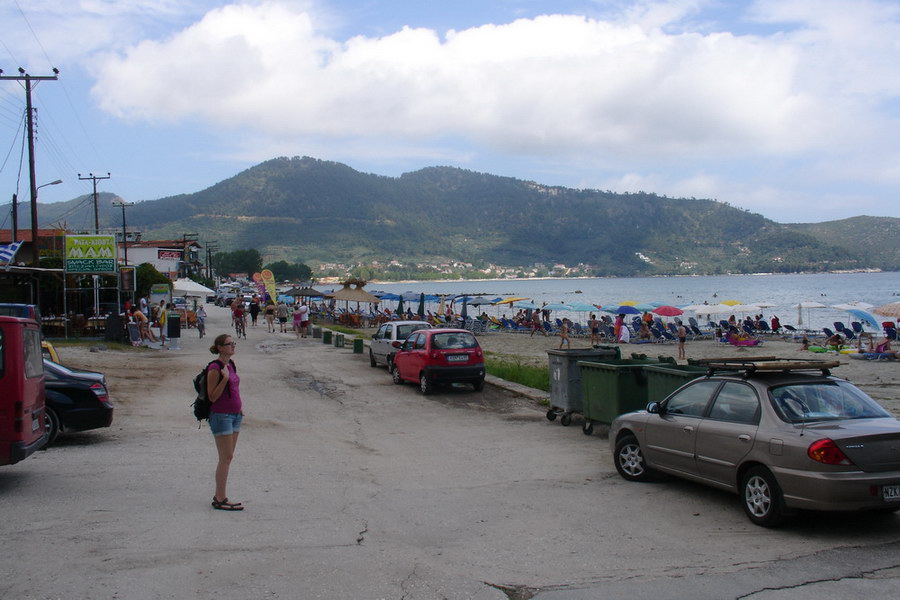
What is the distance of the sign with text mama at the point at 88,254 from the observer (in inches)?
942

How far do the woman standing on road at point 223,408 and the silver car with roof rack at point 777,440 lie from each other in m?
4.10

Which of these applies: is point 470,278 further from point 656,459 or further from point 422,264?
point 656,459

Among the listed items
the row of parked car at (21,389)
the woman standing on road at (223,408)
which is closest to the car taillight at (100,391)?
the row of parked car at (21,389)

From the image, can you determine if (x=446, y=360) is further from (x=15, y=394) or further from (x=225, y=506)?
(x=15, y=394)

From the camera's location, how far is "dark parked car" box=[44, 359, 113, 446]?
967 centimetres

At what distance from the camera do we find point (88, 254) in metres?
24.1

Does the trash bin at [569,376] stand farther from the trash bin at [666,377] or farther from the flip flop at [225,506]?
the flip flop at [225,506]

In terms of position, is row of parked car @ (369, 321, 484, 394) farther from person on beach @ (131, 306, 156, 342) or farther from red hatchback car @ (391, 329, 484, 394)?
person on beach @ (131, 306, 156, 342)

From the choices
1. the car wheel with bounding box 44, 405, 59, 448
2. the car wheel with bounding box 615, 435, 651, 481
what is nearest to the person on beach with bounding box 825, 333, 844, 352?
the car wheel with bounding box 615, 435, 651, 481

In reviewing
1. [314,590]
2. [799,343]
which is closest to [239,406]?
[314,590]

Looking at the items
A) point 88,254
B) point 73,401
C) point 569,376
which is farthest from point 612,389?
point 88,254

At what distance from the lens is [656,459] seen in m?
7.75

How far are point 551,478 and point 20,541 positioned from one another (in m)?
5.18

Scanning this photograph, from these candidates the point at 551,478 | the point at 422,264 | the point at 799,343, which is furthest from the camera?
A: the point at 422,264
